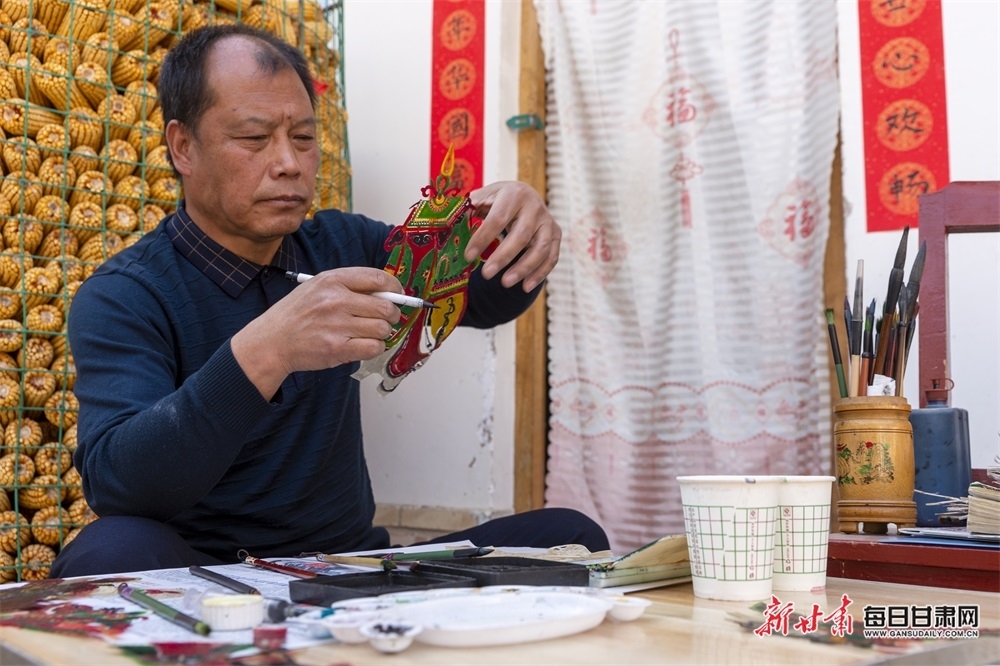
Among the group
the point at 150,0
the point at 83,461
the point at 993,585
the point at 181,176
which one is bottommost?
the point at 993,585

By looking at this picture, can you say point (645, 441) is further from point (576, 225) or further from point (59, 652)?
point (59, 652)

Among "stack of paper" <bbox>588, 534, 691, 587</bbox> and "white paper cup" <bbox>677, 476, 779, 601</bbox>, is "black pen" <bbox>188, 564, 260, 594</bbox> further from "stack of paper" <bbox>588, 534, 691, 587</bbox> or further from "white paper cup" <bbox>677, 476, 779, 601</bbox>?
"white paper cup" <bbox>677, 476, 779, 601</bbox>

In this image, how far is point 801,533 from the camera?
3.56 feet

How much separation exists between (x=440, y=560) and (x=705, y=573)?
1.09 ft

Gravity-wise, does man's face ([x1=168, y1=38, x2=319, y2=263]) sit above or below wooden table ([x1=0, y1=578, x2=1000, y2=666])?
above

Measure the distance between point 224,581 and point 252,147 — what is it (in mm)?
1063

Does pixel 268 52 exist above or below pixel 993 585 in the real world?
above

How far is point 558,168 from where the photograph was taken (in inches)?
111

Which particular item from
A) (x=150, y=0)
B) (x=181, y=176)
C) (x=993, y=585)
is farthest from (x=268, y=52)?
(x=993, y=585)

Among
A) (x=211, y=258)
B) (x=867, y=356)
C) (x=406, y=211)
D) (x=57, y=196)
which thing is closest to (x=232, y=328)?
(x=211, y=258)

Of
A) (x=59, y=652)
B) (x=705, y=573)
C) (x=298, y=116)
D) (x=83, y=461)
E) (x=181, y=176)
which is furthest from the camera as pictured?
(x=181, y=176)

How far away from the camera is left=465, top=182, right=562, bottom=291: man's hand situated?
1.78 m

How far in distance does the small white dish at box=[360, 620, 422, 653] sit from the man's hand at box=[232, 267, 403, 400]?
2.13 ft

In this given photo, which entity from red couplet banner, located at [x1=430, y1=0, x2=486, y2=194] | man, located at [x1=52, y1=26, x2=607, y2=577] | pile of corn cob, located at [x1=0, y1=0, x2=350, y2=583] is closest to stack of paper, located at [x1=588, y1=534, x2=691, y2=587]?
man, located at [x1=52, y1=26, x2=607, y2=577]
